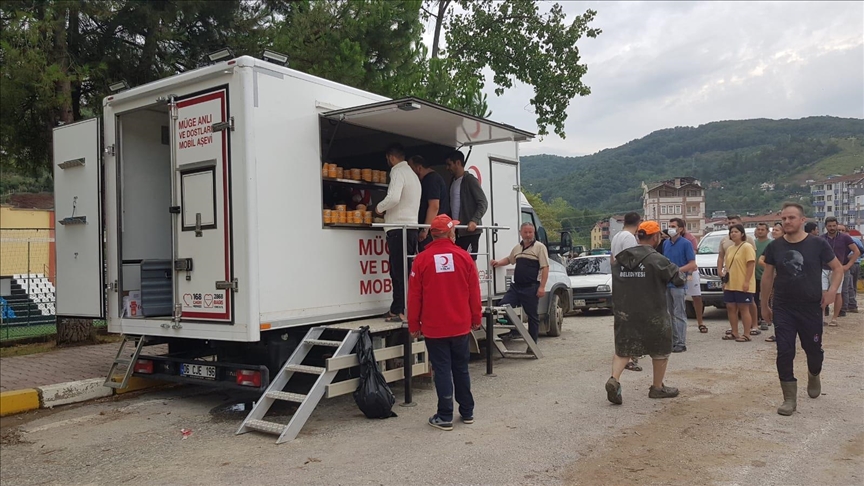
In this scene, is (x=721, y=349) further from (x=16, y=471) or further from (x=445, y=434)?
(x=16, y=471)

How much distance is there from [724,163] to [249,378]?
27.8 metres

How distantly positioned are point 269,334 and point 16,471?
6.83 feet

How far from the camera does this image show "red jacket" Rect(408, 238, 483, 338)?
17.0 feet

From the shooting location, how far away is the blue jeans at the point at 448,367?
5219mm

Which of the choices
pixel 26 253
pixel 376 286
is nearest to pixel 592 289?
pixel 376 286

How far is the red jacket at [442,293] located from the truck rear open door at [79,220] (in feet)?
11.3

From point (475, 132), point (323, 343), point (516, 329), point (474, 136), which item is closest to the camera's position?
point (323, 343)

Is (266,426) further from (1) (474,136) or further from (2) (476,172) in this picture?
(2) (476,172)

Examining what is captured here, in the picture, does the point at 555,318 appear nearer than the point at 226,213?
No

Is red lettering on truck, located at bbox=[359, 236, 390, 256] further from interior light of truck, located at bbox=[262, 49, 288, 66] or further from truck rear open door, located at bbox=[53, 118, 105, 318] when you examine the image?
truck rear open door, located at bbox=[53, 118, 105, 318]

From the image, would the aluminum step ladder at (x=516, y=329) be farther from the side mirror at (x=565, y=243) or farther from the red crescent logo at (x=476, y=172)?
the side mirror at (x=565, y=243)

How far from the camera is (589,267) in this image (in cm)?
1490

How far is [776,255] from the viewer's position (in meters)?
5.64

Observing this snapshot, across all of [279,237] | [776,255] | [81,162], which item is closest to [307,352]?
[279,237]
